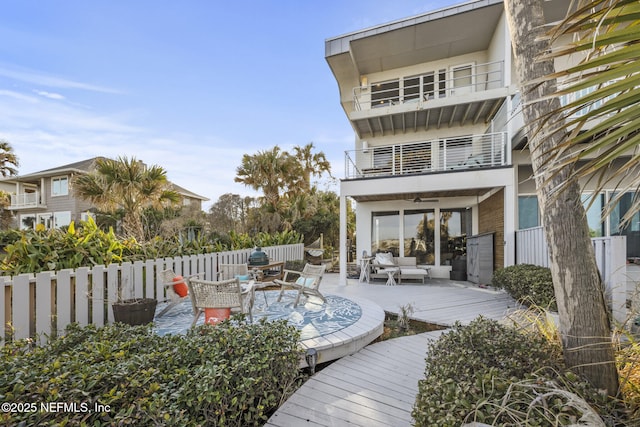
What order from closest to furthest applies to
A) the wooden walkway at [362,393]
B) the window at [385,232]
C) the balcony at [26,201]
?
the wooden walkway at [362,393] < the window at [385,232] < the balcony at [26,201]

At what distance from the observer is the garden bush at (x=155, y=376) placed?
5.59ft

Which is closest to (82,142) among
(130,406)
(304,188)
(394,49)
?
(304,188)

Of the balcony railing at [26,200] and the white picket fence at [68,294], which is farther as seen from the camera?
the balcony railing at [26,200]

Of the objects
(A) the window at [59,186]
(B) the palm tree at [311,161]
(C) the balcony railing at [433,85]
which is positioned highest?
(C) the balcony railing at [433,85]

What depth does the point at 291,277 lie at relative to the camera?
1020 cm

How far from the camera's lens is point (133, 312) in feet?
14.1

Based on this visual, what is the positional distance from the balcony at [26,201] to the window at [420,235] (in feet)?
85.2

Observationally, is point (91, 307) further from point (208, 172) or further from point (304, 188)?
point (208, 172)

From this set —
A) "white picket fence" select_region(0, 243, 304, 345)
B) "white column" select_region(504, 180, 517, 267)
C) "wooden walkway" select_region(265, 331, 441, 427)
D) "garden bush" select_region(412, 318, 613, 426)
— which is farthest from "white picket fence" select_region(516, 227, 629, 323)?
"white picket fence" select_region(0, 243, 304, 345)

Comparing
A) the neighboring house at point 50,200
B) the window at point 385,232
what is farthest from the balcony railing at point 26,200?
the window at point 385,232

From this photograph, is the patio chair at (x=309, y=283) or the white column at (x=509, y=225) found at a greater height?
the white column at (x=509, y=225)

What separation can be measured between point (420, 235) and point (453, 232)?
124 centimetres

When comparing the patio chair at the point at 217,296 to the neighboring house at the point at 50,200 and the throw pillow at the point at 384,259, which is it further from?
the neighboring house at the point at 50,200

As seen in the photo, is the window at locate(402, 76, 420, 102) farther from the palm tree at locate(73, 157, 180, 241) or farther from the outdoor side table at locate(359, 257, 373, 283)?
the palm tree at locate(73, 157, 180, 241)
